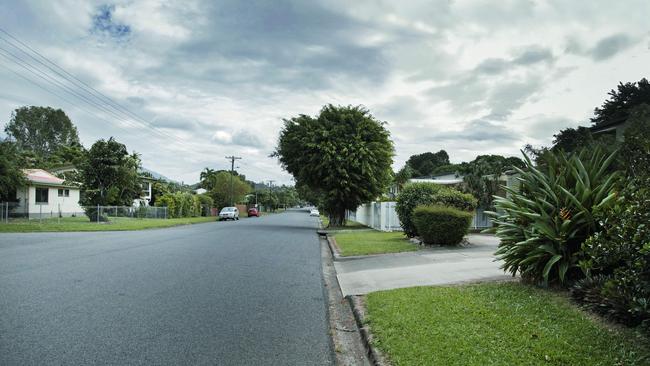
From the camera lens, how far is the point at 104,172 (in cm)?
3572

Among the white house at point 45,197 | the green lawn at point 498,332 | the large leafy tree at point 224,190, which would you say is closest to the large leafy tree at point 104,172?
the white house at point 45,197

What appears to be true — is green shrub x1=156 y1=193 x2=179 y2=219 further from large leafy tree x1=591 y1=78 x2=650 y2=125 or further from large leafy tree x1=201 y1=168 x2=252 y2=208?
large leafy tree x1=591 y1=78 x2=650 y2=125

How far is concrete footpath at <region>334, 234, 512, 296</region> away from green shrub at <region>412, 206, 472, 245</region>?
56cm

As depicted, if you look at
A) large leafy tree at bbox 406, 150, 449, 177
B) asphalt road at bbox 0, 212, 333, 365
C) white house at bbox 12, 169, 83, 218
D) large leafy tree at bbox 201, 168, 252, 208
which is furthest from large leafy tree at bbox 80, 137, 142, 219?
large leafy tree at bbox 406, 150, 449, 177

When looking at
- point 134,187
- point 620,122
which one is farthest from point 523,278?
point 134,187

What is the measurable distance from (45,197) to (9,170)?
950 cm

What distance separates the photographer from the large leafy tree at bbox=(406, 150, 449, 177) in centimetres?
9640

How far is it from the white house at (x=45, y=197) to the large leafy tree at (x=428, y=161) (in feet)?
222

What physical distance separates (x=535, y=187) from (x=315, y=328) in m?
4.05

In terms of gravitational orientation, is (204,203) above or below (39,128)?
below

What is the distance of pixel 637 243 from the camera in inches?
174

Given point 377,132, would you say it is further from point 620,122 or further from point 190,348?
point 190,348

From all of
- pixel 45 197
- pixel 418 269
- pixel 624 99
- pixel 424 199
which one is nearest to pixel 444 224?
pixel 424 199

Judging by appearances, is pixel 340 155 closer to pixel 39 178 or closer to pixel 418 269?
pixel 418 269
